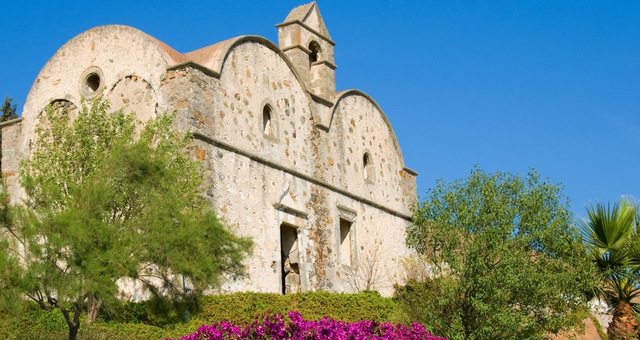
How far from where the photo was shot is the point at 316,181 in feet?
89.4

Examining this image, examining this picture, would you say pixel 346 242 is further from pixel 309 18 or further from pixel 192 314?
pixel 192 314

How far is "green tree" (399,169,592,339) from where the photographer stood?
20406 mm

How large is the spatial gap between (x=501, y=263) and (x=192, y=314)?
21.4ft

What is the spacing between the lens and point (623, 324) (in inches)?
958

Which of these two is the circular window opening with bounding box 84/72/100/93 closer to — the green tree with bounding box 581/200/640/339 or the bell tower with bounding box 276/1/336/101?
the bell tower with bounding box 276/1/336/101

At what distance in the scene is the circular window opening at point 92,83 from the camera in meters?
24.9

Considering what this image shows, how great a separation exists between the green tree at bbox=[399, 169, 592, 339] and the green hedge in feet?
5.75

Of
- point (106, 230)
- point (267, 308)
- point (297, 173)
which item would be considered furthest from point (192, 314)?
point (297, 173)

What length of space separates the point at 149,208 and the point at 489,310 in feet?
24.2

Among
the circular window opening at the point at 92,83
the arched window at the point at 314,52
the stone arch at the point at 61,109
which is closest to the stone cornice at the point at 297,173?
the circular window opening at the point at 92,83

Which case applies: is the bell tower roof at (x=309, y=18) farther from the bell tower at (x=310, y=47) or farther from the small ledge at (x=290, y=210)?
the small ledge at (x=290, y=210)

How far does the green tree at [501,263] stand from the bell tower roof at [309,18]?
904 centimetres

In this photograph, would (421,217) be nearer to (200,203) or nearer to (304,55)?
(200,203)

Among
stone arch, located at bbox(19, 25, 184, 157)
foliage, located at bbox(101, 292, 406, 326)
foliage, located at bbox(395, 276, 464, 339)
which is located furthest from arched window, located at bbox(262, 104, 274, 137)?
foliage, located at bbox(395, 276, 464, 339)
